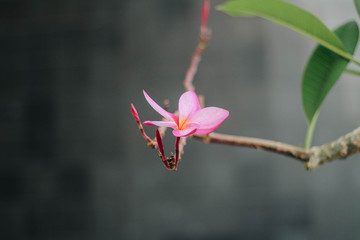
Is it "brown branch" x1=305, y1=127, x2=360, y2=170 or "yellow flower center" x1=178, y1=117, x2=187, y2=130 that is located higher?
"yellow flower center" x1=178, y1=117, x2=187, y2=130

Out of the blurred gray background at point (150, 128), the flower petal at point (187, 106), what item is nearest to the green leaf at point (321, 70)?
the flower petal at point (187, 106)

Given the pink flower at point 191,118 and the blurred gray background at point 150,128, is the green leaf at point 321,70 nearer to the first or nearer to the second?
the pink flower at point 191,118

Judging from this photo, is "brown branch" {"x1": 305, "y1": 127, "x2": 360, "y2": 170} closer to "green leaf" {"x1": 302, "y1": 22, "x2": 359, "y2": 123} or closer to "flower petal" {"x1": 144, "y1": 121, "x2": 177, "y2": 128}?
"green leaf" {"x1": 302, "y1": 22, "x2": 359, "y2": 123}

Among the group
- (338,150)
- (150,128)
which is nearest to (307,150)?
(338,150)

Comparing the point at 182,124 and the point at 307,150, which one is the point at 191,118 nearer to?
the point at 182,124

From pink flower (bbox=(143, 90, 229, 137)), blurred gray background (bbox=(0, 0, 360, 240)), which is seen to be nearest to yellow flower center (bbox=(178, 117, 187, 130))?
pink flower (bbox=(143, 90, 229, 137))

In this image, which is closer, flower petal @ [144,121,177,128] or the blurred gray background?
flower petal @ [144,121,177,128]
